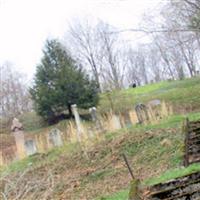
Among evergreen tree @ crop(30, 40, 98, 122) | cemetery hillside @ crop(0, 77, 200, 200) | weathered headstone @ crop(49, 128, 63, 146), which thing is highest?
evergreen tree @ crop(30, 40, 98, 122)

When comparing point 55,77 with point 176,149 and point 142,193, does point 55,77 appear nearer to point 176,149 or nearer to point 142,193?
point 176,149

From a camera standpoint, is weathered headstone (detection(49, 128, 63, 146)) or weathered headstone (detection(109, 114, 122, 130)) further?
weathered headstone (detection(49, 128, 63, 146))

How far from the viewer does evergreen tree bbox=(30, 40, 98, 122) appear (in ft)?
111

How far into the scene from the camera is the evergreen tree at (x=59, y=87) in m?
34.0

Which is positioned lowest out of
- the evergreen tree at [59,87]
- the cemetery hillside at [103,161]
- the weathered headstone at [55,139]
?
the cemetery hillside at [103,161]

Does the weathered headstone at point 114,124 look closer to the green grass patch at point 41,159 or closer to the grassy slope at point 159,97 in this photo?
the green grass patch at point 41,159

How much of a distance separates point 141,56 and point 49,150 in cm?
5371

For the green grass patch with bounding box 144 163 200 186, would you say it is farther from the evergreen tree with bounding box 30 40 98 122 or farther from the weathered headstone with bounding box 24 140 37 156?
the evergreen tree with bounding box 30 40 98 122

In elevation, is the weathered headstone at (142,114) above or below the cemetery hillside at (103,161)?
above

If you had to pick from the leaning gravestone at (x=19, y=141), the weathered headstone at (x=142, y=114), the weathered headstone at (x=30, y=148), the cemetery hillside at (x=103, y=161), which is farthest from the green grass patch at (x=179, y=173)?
the leaning gravestone at (x=19, y=141)

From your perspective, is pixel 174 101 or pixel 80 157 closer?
pixel 80 157

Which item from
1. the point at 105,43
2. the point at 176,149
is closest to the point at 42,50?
the point at 105,43

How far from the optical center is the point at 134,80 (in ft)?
228

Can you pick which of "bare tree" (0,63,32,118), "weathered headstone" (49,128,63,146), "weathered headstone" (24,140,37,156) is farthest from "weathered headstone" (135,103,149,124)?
"bare tree" (0,63,32,118)
